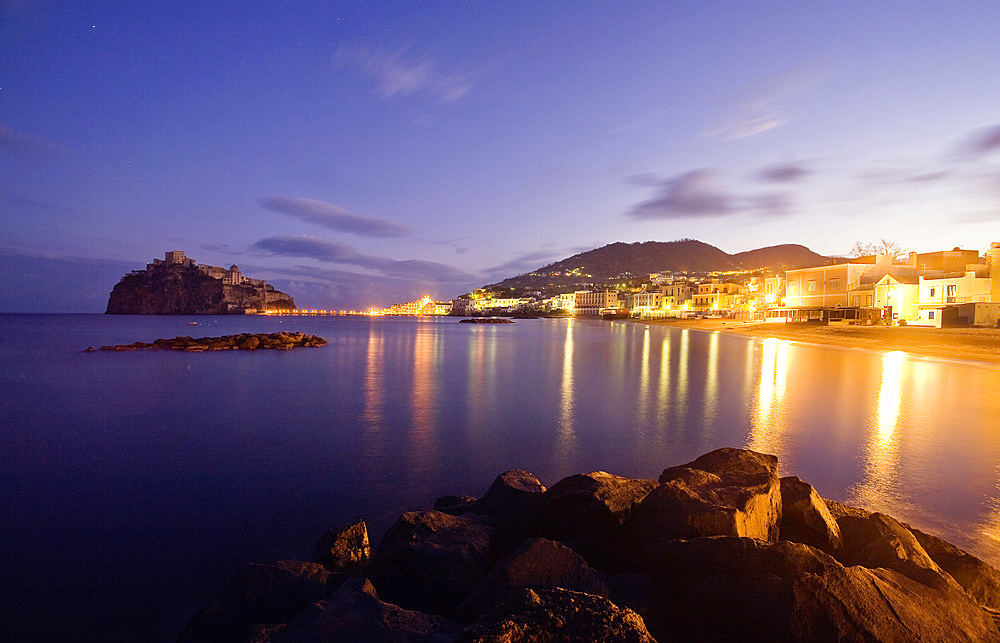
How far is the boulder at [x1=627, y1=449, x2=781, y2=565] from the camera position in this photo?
416 cm

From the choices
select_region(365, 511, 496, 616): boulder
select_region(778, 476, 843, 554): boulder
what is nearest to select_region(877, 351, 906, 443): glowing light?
select_region(778, 476, 843, 554): boulder

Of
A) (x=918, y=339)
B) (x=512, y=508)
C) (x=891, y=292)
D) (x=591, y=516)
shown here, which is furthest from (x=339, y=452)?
(x=891, y=292)

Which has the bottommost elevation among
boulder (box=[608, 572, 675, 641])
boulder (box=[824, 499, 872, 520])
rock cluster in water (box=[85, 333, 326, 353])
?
rock cluster in water (box=[85, 333, 326, 353])

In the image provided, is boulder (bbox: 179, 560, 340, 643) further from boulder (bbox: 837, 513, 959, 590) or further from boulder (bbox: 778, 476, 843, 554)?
boulder (bbox: 837, 513, 959, 590)

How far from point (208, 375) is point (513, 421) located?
1637cm

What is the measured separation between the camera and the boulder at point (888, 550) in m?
3.44

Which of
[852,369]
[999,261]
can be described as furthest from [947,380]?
[999,261]

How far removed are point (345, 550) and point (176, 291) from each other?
18455 cm

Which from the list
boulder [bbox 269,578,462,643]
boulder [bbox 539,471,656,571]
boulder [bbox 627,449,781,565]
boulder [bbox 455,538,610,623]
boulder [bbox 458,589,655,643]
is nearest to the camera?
boulder [bbox 458,589,655,643]

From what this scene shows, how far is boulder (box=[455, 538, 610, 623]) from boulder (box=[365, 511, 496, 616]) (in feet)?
2.10

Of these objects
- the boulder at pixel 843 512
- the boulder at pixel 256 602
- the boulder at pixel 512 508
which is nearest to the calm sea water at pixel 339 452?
the boulder at pixel 256 602

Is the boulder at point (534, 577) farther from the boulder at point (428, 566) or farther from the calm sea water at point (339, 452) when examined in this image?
the calm sea water at point (339, 452)

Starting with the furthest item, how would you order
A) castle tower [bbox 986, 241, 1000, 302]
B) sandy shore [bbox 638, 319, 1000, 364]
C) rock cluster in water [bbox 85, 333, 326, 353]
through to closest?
castle tower [bbox 986, 241, 1000, 302] < rock cluster in water [bbox 85, 333, 326, 353] < sandy shore [bbox 638, 319, 1000, 364]

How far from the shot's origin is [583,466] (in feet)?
29.8
